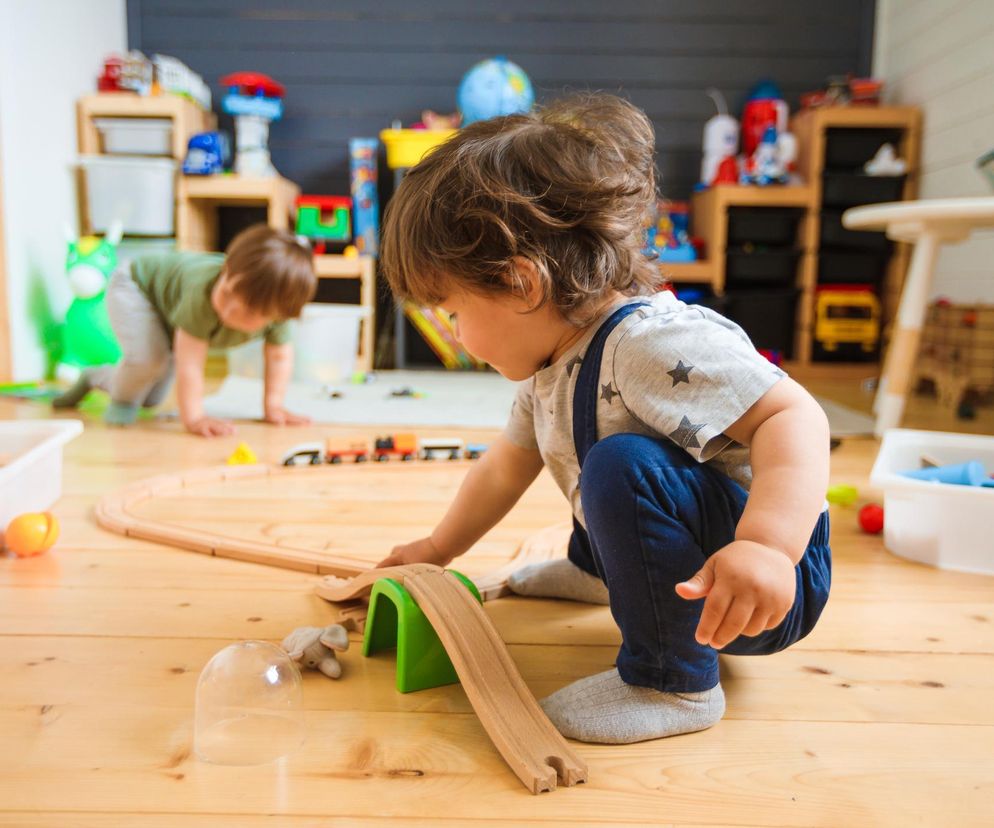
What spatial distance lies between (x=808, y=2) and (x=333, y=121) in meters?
1.82

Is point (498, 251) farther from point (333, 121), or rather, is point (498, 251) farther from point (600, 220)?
point (333, 121)

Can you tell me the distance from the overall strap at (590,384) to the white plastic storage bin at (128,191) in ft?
8.75

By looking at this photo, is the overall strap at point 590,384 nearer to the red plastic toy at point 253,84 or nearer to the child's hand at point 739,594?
the child's hand at point 739,594

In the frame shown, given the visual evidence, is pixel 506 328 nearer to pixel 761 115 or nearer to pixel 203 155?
pixel 203 155

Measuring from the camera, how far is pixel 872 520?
1.25 meters

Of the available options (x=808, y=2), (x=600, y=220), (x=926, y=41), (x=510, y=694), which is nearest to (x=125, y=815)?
(x=510, y=694)

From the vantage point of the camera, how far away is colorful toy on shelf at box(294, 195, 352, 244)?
3.25 metres

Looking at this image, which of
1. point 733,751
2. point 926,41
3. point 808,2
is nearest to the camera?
point 733,751

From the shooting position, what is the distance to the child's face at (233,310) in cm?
184

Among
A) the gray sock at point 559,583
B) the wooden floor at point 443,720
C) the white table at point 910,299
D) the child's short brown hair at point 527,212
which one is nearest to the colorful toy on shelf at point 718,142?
the white table at point 910,299

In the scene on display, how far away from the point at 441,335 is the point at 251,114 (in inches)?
40.1

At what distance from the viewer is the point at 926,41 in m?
3.02

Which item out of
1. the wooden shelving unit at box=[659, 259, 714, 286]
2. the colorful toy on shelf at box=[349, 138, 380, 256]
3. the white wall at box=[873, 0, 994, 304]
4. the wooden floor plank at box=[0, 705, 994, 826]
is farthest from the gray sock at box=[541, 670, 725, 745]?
the colorful toy on shelf at box=[349, 138, 380, 256]

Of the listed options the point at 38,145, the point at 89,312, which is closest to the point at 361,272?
the point at 89,312
